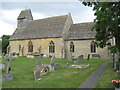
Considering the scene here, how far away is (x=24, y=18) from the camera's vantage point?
38.4 meters

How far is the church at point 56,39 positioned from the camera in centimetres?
2870

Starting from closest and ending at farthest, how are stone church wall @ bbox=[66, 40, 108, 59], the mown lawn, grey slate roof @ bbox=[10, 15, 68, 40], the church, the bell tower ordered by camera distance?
the mown lawn
stone church wall @ bbox=[66, 40, 108, 59]
the church
grey slate roof @ bbox=[10, 15, 68, 40]
the bell tower

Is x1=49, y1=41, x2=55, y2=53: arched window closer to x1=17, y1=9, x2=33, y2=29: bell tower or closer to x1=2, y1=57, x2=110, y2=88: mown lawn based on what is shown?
x1=17, y1=9, x2=33, y2=29: bell tower

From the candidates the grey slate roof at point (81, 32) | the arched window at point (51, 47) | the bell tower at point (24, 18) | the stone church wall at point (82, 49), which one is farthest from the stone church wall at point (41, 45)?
the bell tower at point (24, 18)

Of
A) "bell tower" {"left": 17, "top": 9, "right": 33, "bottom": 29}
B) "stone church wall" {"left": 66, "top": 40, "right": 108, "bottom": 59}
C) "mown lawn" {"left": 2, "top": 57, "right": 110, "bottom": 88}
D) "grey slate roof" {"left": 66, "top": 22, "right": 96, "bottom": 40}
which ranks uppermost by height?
"bell tower" {"left": 17, "top": 9, "right": 33, "bottom": 29}

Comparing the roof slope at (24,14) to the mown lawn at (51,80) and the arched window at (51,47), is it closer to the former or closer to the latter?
the arched window at (51,47)

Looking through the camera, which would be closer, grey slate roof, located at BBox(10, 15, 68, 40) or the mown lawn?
the mown lawn

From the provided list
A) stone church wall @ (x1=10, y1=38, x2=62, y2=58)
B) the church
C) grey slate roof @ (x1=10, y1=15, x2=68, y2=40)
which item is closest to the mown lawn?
the church

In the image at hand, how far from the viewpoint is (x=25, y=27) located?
37500mm

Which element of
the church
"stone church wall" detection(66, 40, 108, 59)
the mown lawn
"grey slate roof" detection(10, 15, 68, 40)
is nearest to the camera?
the mown lawn

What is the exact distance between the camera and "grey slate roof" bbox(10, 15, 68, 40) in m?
31.2

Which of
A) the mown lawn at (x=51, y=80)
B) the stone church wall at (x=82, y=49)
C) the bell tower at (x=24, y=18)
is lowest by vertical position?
the mown lawn at (x=51, y=80)

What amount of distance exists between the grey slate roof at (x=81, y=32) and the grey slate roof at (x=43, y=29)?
2.40 m

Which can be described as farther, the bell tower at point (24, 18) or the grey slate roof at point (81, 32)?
the bell tower at point (24, 18)
